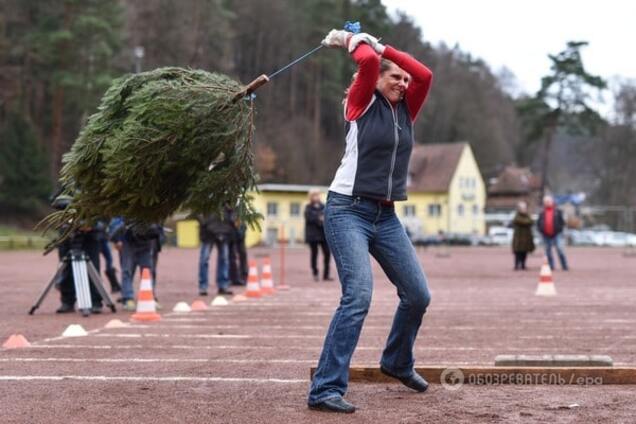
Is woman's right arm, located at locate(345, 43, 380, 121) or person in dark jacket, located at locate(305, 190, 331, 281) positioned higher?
woman's right arm, located at locate(345, 43, 380, 121)

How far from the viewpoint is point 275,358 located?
825 cm

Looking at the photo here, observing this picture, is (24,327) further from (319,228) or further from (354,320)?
(319,228)

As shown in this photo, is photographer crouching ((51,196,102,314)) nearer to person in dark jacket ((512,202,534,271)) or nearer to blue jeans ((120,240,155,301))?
blue jeans ((120,240,155,301))

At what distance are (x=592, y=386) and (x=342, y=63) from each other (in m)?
73.2

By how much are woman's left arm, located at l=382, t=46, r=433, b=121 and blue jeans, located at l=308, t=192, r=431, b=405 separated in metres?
0.72

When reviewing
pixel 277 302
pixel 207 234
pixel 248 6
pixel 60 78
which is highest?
pixel 248 6

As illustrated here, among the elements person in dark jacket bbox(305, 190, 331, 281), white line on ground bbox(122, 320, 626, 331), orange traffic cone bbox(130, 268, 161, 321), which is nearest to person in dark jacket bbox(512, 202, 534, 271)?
person in dark jacket bbox(305, 190, 331, 281)

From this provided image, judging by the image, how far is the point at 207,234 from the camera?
55.9ft

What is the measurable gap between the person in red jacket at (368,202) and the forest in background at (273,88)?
762 inches

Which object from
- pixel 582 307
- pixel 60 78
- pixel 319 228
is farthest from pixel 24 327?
pixel 60 78

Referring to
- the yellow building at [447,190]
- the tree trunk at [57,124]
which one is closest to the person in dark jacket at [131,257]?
the tree trunk at [57,124]

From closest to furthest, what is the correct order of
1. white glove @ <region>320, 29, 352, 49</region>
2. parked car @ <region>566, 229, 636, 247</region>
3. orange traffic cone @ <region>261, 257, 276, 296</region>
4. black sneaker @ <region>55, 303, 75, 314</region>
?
white glove @ <region>320, 29, 352, 49</region> < black sneaker @ <region>55, 303, 75, 314</region> < orange traffic cone @ <region>261, 257, 276, 296</region> < parked car @ <region>566, 229, 636, 247</region>

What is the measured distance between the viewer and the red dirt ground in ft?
18.6

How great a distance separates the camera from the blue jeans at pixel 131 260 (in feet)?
45.8
